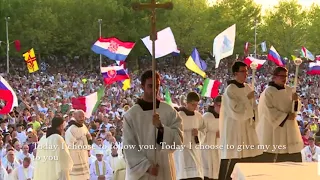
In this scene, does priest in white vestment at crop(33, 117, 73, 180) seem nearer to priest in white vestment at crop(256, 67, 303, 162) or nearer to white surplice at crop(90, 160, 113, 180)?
white surplice at crop(90, 160, 113, 180)

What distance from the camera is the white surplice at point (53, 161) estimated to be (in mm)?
7309

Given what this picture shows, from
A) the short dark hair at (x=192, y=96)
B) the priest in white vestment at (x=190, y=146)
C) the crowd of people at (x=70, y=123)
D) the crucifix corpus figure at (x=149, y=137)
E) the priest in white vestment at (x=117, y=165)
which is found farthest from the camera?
the crowd of people at (x=70, y=123)

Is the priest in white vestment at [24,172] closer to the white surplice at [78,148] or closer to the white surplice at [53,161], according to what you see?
the white surplice at [78,148]

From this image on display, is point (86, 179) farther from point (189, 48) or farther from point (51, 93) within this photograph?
point (189, 48)

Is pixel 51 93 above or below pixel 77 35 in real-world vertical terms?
below

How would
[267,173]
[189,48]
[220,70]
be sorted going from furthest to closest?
[189,48] < [220,70] < [267,173]

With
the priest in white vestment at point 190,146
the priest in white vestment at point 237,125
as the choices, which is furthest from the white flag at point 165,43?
the priest in white vestment at point 237,125

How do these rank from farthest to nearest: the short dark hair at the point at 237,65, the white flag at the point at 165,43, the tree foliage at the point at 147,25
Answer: the tree foliage at the point at 147,25
the white flag at the point at 165,43
the short dark hair at the point at 237,65

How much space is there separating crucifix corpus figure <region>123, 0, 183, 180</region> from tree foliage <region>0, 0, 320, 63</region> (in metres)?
34.5

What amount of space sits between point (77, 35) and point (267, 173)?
38.3m

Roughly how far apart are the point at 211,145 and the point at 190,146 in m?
0.72

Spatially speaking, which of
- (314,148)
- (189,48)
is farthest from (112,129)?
(189,48)

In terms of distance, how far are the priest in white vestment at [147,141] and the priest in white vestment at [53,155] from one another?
2.29 meters

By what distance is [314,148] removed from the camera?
30.0 feet
